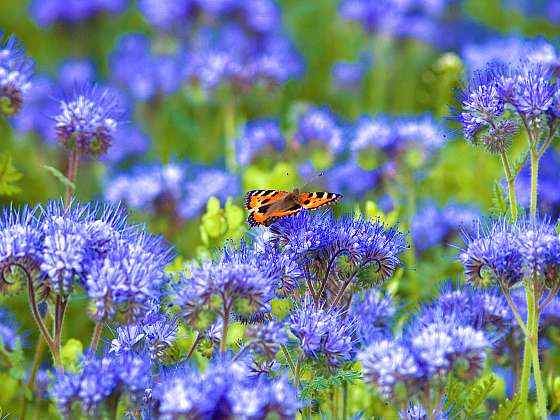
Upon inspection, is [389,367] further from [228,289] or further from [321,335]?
[228,289]

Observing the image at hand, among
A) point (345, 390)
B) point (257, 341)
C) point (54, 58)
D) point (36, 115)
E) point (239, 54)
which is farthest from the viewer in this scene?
point (54, 58)

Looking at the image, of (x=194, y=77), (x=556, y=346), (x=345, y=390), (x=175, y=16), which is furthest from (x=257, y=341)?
(x=175, y=16)

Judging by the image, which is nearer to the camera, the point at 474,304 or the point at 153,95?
the point at 474,304

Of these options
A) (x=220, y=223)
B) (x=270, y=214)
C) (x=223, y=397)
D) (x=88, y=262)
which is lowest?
(x=223, y=397)

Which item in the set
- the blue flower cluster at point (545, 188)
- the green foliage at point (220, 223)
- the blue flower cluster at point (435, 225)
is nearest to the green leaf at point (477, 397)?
the green foliage at point (220, 223)

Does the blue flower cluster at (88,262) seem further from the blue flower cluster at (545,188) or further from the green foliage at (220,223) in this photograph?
the blue flower cluster at (545,188)

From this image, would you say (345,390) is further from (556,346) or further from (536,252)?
(556,346)

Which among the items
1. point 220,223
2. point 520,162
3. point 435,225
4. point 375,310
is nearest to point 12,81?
point 220,223
